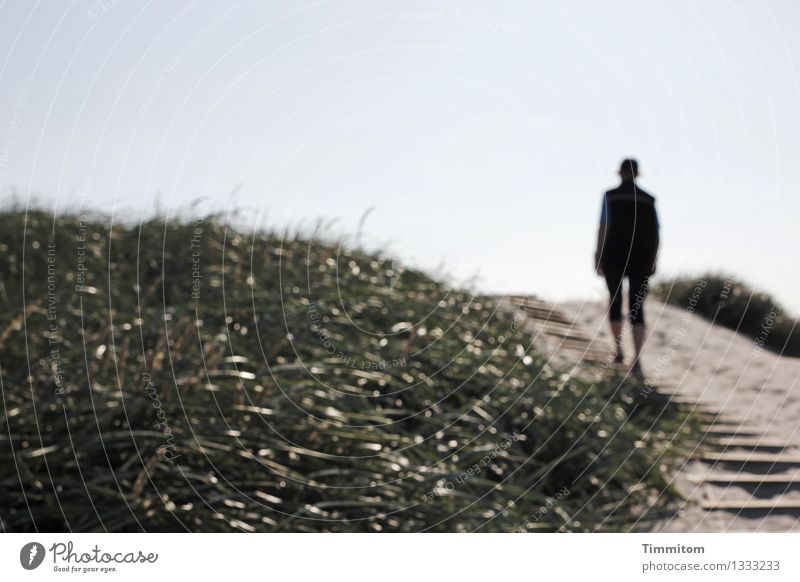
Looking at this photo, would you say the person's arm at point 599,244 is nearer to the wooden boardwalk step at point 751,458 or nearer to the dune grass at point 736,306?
the wooden boardwalk step at point 751,458

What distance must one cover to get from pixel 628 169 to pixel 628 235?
252mm

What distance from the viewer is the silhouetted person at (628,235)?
3.12m

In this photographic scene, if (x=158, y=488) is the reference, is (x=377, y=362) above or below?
above

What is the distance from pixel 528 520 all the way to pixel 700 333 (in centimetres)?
470

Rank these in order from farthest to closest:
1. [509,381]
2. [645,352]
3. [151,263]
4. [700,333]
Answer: [700,333], [645,352], [151,263], [509,381]

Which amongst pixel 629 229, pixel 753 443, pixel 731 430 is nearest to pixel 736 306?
pixel 731 430

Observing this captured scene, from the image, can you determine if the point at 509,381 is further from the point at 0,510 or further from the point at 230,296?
the point at 0,510

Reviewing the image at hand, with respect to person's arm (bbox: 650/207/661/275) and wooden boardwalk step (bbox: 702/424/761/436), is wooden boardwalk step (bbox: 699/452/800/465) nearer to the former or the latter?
wooden boardwalk step (bbox: 702/424/761/436)
